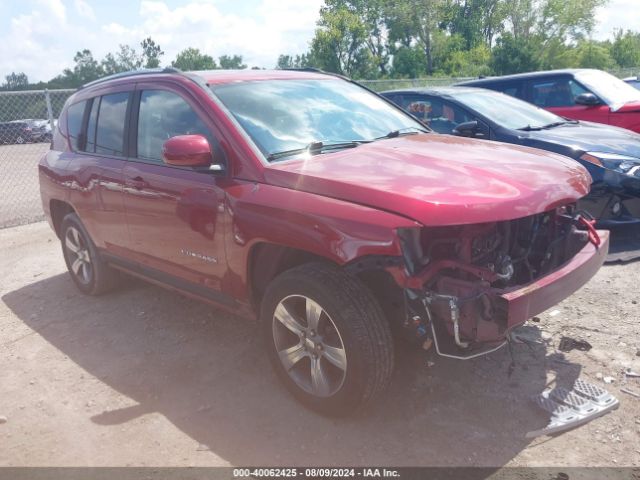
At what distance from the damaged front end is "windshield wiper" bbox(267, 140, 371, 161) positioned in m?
0.95

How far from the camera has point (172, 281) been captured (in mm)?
3975

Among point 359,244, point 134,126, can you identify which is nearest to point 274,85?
point 134,126

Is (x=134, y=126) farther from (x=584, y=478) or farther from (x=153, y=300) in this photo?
(x=584, y=478)

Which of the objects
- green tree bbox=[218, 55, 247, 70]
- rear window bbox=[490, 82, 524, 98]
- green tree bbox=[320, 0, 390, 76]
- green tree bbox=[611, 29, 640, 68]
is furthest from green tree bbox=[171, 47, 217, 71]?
rear window bbox=[490, 82, 524, 98]

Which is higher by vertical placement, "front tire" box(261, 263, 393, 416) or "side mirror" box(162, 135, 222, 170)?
"side mirror" box(162, 135, 222, 170)

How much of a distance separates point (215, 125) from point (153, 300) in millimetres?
2186

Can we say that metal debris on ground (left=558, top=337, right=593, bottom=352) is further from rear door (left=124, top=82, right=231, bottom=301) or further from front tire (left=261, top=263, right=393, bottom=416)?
rear door (left=124, top=82, right=231, bottom=301)

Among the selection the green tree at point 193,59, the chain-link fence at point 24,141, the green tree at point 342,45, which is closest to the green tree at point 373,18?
the green tree at point 342,45

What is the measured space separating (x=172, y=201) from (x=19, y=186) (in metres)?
10.4

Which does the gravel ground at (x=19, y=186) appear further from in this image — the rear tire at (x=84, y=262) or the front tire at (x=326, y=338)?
the front tire at (x=326, y=338)

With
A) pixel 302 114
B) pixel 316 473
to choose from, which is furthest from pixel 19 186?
pixel 316 473

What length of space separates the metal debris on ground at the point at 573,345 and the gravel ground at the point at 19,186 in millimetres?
7781

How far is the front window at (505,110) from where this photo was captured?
21.0 ft

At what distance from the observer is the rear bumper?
2584 millimetres
